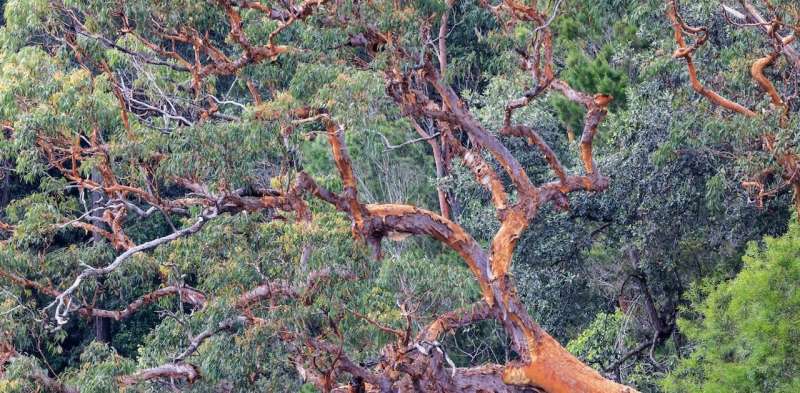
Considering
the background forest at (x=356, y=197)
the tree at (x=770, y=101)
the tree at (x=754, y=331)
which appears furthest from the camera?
the tree at (x=770, y=101)

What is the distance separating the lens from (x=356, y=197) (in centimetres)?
1040

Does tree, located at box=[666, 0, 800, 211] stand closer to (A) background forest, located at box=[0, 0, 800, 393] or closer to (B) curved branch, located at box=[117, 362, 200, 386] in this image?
(A) background forest, located at box=[0, 0, 800, 393]

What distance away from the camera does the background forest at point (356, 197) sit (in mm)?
10758

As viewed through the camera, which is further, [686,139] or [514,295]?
[686,139]

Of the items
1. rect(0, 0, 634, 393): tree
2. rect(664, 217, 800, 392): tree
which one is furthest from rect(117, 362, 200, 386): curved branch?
rect(664, 217, 800, 392): tree

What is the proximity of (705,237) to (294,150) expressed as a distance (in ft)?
16.4

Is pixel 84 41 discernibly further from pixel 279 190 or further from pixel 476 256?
pixel 476 256

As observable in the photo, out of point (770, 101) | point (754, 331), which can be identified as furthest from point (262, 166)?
point (754, 331)

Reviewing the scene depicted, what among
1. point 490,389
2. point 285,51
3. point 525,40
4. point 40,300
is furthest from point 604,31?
point 40,300

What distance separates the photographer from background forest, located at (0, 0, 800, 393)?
424 inches

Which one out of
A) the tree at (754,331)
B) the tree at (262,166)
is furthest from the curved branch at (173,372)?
the tree at (754,331)

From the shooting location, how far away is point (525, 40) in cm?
1353

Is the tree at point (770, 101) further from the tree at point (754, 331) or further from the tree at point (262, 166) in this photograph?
the tree at point (262, 166)

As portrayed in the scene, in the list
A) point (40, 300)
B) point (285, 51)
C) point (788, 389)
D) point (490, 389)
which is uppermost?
point (285, 51)
